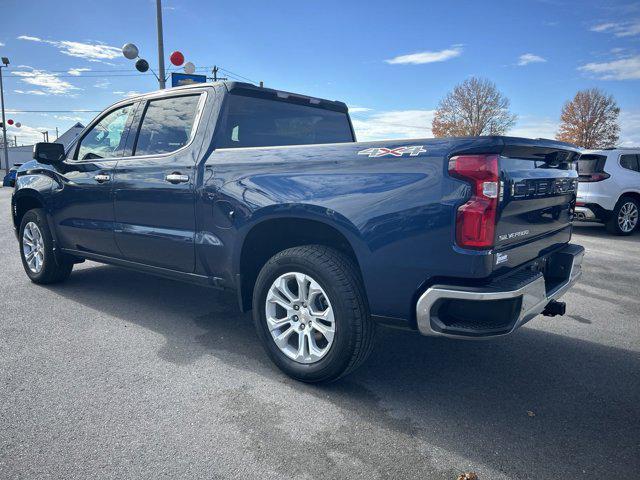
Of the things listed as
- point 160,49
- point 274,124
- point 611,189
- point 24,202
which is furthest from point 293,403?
point 160,49

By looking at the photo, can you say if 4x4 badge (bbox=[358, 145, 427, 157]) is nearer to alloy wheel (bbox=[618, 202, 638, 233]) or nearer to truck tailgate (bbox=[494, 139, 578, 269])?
truck tailgate (bbox=[494, 139, 578, 269])

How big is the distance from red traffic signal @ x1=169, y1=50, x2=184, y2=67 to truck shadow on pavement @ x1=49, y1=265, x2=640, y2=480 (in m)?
→ 11.2

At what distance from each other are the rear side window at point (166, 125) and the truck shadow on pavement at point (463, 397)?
4.95ft

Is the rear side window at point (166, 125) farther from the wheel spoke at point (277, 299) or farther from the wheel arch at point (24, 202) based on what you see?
the wheel arch at point (24, 202)

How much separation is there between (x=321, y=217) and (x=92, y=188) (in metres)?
2.63

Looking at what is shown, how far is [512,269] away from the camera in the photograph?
8.86ft

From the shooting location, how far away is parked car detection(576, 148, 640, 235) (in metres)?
9.75

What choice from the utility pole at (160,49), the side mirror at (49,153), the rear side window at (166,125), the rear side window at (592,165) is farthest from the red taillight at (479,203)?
the utility pole at (160,49)

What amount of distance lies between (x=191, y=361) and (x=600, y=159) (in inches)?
383

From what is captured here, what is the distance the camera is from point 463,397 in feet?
9.76

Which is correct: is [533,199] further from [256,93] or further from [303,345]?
[256,93]

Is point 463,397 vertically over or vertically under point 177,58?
under

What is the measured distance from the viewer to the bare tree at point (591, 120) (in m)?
60.8

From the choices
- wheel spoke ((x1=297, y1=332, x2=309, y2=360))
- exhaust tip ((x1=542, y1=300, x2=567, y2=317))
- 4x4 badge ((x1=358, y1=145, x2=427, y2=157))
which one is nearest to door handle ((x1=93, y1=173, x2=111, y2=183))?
wheel spoke ((x1=297, y1=332, x2=309, y2=360))
